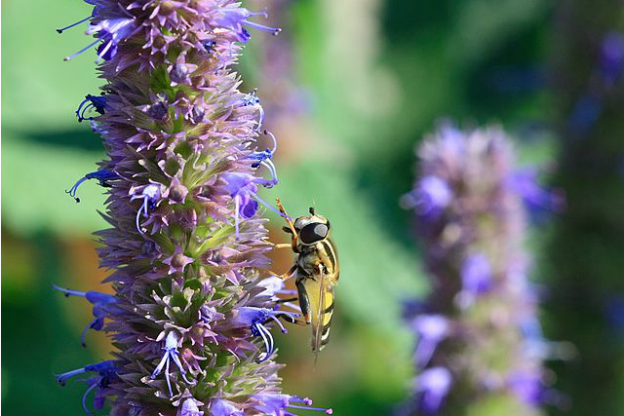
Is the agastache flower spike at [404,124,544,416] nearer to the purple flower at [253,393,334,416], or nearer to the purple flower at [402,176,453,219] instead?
the purple flower at [402,176,453,219]

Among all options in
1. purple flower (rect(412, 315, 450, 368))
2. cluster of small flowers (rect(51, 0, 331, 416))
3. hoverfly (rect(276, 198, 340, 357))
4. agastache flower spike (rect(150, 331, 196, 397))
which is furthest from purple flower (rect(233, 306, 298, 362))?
purple flower (rect(412, 315, 450, 368))

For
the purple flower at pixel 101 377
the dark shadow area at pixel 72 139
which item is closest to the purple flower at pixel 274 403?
the purple flower at pixel 101 377

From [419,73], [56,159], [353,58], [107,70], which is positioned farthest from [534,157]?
[107,70]

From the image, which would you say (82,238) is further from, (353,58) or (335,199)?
(353,58)

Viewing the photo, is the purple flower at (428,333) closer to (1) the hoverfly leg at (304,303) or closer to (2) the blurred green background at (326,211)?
(2) the blurred green background at (326,211)

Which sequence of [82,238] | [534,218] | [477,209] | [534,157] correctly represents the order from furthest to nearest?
[534,157]
[82,238]
[534,218]
[477,209]

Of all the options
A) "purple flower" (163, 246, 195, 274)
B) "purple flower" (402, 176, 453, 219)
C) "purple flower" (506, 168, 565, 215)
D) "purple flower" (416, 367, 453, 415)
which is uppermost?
"purple flower" (506, 168, 565, 215)
